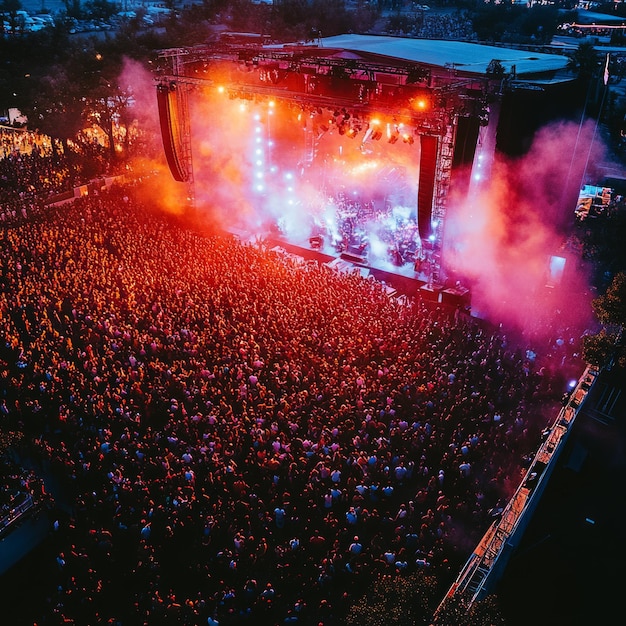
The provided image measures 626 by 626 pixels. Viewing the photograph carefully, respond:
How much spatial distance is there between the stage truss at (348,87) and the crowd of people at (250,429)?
397cm

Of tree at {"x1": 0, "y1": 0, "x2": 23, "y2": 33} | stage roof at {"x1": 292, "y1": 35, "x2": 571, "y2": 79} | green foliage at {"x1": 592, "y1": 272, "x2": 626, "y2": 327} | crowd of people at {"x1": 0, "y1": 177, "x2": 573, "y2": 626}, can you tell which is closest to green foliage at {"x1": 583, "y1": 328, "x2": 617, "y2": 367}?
green foliage at {"x1": 592, "y1": 272, "x2": 626, "y2": 327}

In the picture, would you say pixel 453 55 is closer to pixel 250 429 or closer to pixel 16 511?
pixel 250 429

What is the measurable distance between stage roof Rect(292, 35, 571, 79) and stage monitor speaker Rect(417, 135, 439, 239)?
201 centimetres

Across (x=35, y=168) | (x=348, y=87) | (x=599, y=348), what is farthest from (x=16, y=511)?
(x=35, y=168)

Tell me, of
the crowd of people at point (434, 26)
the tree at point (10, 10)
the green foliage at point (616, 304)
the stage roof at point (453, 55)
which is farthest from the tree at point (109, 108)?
the green foliage at point (616, 304)

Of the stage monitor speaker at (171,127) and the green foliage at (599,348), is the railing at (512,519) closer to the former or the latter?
the green foliage at (599,348)

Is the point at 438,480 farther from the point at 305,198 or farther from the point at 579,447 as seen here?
the point at 305,198

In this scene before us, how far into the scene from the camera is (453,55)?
13938 mm

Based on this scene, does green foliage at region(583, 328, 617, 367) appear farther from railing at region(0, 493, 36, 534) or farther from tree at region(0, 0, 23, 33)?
tree at region(0, 0, 23, 33)

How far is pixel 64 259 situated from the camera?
482 inches

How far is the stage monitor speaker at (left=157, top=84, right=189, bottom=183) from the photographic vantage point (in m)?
15.9

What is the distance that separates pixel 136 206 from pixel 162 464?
447 inches

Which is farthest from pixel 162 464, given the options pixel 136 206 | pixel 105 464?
pixel 136 206

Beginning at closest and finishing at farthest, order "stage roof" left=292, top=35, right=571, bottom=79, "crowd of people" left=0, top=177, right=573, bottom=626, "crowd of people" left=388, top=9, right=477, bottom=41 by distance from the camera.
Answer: "crowd of people" left=0, top=177, right=573, bottom=626
"stage roof" left=292, top=35, right=571, bottom=79
"crowd of people" left=388, top=9, right=477, bottom=41
